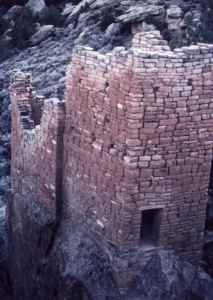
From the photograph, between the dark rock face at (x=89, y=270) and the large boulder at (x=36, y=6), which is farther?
the large boulder at (x=36, y=6)

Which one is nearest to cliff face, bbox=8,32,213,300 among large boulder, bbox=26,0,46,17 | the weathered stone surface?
the weathered stone surface

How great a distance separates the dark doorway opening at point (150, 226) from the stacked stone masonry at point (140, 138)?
Result: 0.06 metres

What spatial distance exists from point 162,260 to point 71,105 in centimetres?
287

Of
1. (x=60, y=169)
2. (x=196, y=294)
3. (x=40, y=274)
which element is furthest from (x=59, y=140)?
(x=196, y=294)

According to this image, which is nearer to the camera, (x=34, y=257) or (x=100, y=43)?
(x=34, y=257)

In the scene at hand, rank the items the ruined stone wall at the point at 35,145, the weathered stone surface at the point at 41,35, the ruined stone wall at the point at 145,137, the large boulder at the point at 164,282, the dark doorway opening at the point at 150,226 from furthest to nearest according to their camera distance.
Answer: the weathered stone surface at the point at 41,35 < the ruined stone wall at the point at 35,145 < the dark doorway opening at the point at 150,226 < the large boulder at the point at 164,282 < the ruined stone wall at the point at 145,137

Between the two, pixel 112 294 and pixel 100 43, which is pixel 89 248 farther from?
pixel 100 43

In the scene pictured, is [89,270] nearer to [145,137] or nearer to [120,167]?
[120,167]

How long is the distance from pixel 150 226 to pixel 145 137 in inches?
64.9

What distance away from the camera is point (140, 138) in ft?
23.4

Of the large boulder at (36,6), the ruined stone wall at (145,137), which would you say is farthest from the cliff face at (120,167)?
the large boulder at (36,6)

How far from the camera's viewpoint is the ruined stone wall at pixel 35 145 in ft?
28.9

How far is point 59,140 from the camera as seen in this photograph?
877 cm

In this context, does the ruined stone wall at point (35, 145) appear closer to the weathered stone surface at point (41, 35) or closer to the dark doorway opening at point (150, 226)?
the dark doorway opening at point (150, 226)
